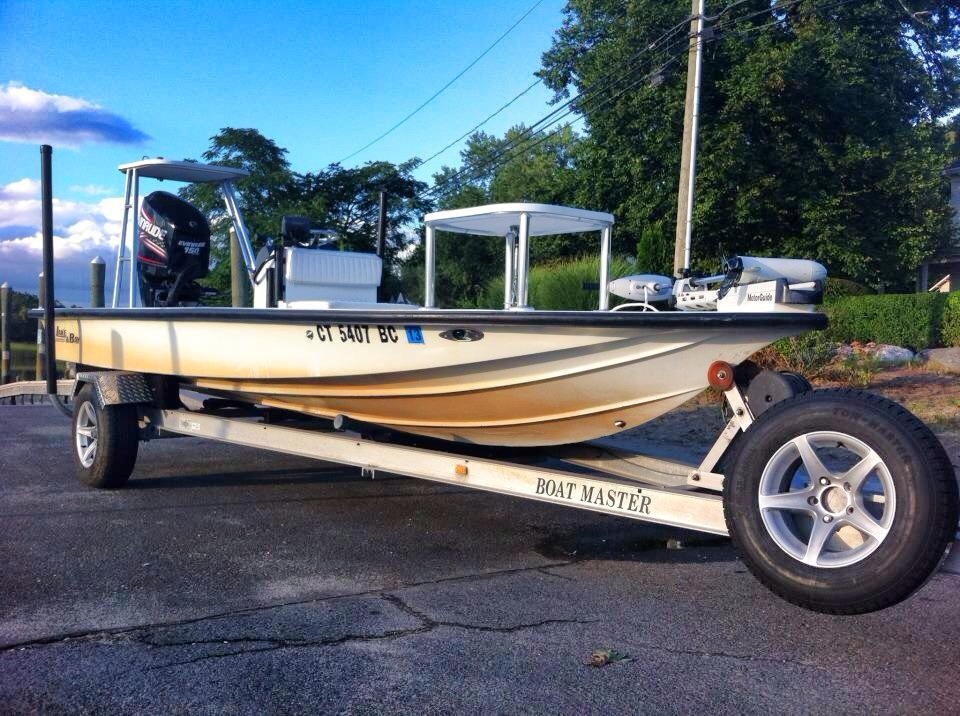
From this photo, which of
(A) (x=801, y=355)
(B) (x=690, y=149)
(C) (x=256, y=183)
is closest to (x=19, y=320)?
(C) (x=256, y=183)

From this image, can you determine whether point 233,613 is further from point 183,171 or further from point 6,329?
point 6,329

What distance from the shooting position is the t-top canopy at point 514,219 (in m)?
5.29

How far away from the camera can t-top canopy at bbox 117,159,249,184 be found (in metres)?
7.48

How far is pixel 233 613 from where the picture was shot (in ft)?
12.7

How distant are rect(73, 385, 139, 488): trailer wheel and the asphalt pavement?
34 centimetres

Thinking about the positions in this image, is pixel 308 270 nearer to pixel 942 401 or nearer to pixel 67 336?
pixel 67 336

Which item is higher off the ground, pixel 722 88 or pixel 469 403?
pixel 722 88

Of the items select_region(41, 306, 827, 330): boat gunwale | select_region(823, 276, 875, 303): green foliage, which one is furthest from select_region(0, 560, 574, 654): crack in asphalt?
select_region(823, 276, 875, 303): green foliage

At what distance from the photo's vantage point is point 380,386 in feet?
17.1

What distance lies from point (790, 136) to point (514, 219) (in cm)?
1825

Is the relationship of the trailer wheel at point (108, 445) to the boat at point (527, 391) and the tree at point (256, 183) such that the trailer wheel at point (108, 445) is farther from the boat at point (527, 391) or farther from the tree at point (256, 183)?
the tree at point (256, 183)

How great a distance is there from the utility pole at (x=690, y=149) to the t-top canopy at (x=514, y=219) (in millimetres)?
9053

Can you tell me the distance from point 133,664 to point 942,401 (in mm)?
9437

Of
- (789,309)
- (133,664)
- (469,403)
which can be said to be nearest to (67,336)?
(469,403)
